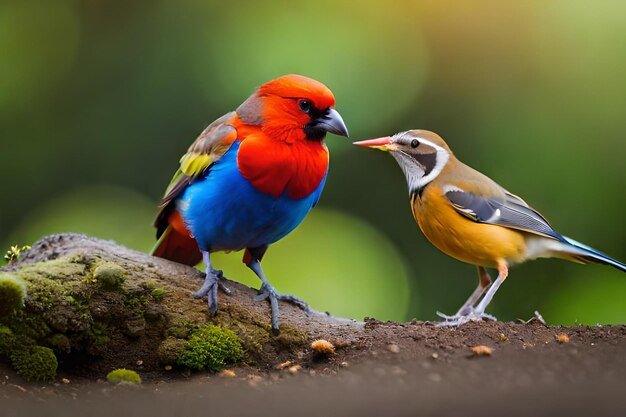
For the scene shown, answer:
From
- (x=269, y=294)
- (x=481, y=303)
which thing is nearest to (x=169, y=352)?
(x=269, y=294)

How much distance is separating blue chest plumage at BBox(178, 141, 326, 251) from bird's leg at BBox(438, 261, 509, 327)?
95 cm

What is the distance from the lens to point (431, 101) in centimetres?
664

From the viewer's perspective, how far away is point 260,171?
4.37 meters

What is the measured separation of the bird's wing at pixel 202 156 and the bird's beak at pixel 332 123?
0.45m

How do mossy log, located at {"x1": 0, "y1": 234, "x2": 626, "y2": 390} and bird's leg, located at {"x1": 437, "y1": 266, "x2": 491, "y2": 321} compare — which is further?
bird's leg, located at {"x1": 437, "y1": 266, "x2": 491, "y2": 321}

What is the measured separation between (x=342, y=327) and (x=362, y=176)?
2.46m

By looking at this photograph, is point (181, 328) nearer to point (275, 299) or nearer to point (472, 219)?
point (275, 299)

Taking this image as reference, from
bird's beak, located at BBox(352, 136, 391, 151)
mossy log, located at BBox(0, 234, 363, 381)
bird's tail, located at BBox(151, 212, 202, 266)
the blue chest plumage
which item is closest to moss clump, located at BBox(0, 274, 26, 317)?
mossy log, located at BBox(0, 234, 363, 381)

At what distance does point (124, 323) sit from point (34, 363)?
460 mm

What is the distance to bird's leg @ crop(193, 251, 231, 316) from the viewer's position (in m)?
4.18

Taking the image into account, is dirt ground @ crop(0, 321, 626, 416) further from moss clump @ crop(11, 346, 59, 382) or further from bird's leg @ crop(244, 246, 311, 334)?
bird's leg @ crop(244, 246, 311, 334)

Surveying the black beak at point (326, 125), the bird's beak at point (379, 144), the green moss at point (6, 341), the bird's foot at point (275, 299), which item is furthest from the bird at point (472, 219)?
the green moss at point (6, 341)

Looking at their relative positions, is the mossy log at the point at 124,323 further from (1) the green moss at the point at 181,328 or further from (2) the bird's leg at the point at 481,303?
(2) the bird's leg at the point at 481,303

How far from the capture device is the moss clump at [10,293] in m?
3.51
